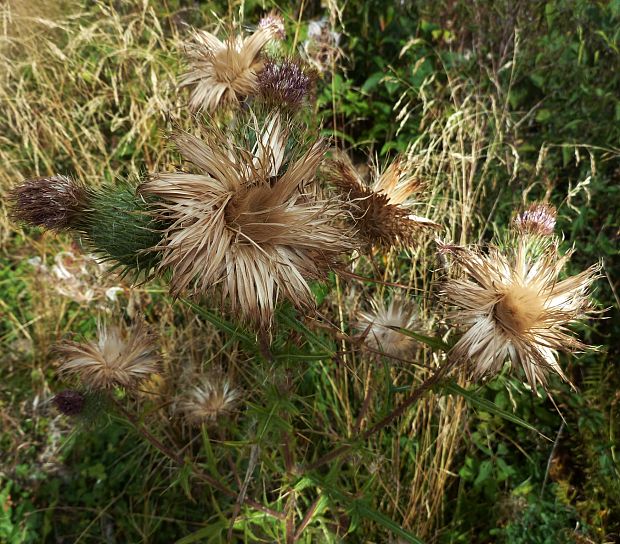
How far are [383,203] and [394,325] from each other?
17.6 inches

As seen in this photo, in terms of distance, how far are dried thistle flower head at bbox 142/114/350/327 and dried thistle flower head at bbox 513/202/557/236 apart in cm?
46

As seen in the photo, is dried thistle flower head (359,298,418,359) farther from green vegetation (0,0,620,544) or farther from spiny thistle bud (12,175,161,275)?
spiny thistle bud (12,175,161,275)

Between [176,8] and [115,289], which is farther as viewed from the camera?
[176,8]

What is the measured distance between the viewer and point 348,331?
2.16m

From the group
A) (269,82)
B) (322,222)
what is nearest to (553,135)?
(269,82)

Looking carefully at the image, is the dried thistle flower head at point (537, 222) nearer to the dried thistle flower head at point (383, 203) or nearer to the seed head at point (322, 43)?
the dried thistle flower head at point (383, 203)

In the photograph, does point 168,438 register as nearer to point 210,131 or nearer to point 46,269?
point 46,269

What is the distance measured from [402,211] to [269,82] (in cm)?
41

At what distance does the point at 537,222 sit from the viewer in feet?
4.01

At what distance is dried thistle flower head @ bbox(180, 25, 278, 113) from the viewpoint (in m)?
1.51

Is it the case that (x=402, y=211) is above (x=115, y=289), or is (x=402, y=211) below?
above

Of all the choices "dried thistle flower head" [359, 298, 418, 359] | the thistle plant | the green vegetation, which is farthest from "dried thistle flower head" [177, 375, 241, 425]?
the thistle plant

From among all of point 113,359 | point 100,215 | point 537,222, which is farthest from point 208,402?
point 537,222

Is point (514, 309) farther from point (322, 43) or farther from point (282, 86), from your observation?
point (322, 43)
